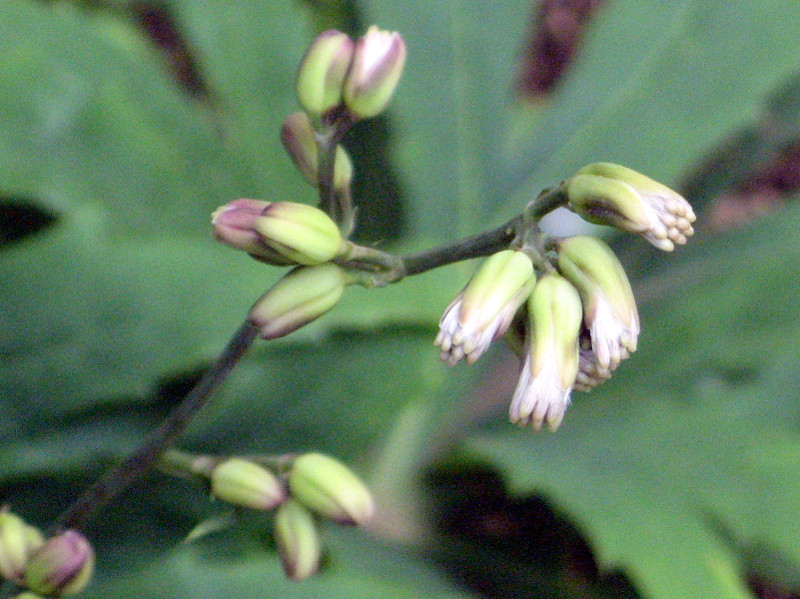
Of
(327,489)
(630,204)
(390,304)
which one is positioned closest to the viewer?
(630,204)

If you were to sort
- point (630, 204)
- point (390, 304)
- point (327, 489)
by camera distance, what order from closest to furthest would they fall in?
point (630, 204)
point (327, 489)
point (390, 304)

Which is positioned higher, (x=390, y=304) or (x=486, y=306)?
(x=486, y=306)

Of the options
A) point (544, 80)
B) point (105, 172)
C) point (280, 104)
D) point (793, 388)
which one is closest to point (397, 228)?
point (280, 104)

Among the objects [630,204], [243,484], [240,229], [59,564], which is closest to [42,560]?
[59,564]

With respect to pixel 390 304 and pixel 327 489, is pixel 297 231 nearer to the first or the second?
pixel 327 489

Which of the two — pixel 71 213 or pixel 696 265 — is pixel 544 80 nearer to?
Result: pixel 696 265

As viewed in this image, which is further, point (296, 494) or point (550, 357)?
point (296, 494)

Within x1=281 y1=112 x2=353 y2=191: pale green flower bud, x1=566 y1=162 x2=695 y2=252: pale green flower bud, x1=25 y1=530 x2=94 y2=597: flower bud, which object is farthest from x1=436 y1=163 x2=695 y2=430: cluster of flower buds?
x1=25 y1=530 x2=94 y2=597: flower bud

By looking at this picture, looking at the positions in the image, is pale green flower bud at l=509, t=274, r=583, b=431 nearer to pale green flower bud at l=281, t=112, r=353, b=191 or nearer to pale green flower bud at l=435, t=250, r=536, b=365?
pale green flower bud at l=435, t=250, r=536, b=365
